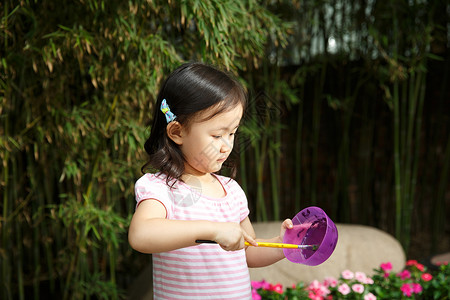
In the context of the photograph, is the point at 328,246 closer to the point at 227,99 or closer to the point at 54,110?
the point at 227,99

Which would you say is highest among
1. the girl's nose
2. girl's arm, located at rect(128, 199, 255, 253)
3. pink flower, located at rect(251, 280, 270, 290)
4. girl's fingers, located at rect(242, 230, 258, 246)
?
the girl's nose

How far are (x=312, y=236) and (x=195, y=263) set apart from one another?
267 millimetres

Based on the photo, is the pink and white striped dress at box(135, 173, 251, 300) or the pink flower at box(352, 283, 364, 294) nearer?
the pink and white striped dress at box(135, 173, 251, 300)

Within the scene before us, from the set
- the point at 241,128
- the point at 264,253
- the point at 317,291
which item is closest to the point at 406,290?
the point at 317,291

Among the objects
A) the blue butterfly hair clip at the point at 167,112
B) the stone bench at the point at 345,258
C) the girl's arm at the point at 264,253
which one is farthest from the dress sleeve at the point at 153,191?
the stone bench at the point at 345,258

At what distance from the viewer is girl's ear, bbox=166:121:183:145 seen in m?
1.08

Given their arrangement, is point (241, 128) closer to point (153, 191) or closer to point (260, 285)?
point (260, 285)

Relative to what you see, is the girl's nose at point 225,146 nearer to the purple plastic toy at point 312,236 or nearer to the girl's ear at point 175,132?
the girl's ear at point 175,132

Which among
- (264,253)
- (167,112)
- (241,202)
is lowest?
(264,253)

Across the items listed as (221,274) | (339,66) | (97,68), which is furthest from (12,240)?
(339,66)

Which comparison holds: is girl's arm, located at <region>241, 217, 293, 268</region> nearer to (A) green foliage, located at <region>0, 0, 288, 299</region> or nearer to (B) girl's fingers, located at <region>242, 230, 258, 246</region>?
(B) girl's fingers, located at <region>242, 230, 258, 246</region>

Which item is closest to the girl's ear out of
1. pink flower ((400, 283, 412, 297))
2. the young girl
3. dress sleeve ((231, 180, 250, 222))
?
the young girl

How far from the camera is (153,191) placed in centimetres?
103

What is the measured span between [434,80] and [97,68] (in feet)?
9.33
